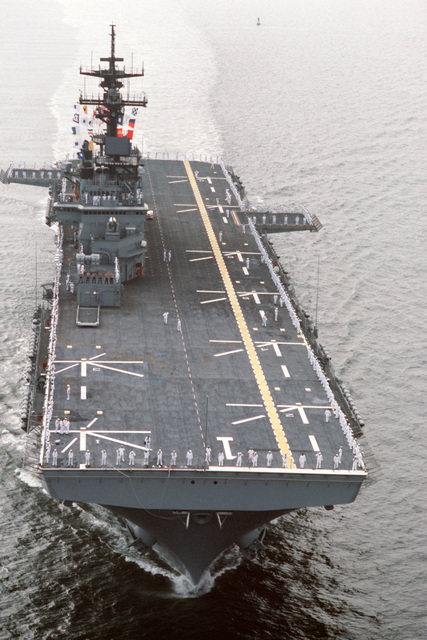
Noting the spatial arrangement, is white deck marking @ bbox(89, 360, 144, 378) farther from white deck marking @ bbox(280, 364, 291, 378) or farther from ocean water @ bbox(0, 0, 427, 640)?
white deck marking @ bbox(280, 364, 291, 378)

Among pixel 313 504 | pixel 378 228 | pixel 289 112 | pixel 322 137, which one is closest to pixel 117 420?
pixel 313 504

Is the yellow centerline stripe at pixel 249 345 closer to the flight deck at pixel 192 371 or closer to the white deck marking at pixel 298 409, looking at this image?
the flight deck at pixel 192 371

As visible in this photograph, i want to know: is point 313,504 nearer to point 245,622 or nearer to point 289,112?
point 245,622

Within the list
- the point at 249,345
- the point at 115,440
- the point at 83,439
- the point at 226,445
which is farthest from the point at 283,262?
the point at 83,439

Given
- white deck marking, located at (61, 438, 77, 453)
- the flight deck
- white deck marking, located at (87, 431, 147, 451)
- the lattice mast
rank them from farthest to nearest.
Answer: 1. the lattice mast
2. the flight deck
3. white deck marking, located at (87, 431, 147, 451)
4. white deck marking, located at (61, 438, 77, 453)

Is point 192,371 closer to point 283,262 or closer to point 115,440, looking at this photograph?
A: point 115,440

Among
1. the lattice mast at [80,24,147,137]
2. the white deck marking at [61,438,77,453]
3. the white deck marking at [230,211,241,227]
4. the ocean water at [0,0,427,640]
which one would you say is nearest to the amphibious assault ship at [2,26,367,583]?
the white deck marking at [61,438,77,453]

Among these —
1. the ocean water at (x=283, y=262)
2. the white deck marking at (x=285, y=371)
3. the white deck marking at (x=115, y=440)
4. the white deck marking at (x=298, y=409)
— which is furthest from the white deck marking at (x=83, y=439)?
the white deck marking at (x=285, y=371)
